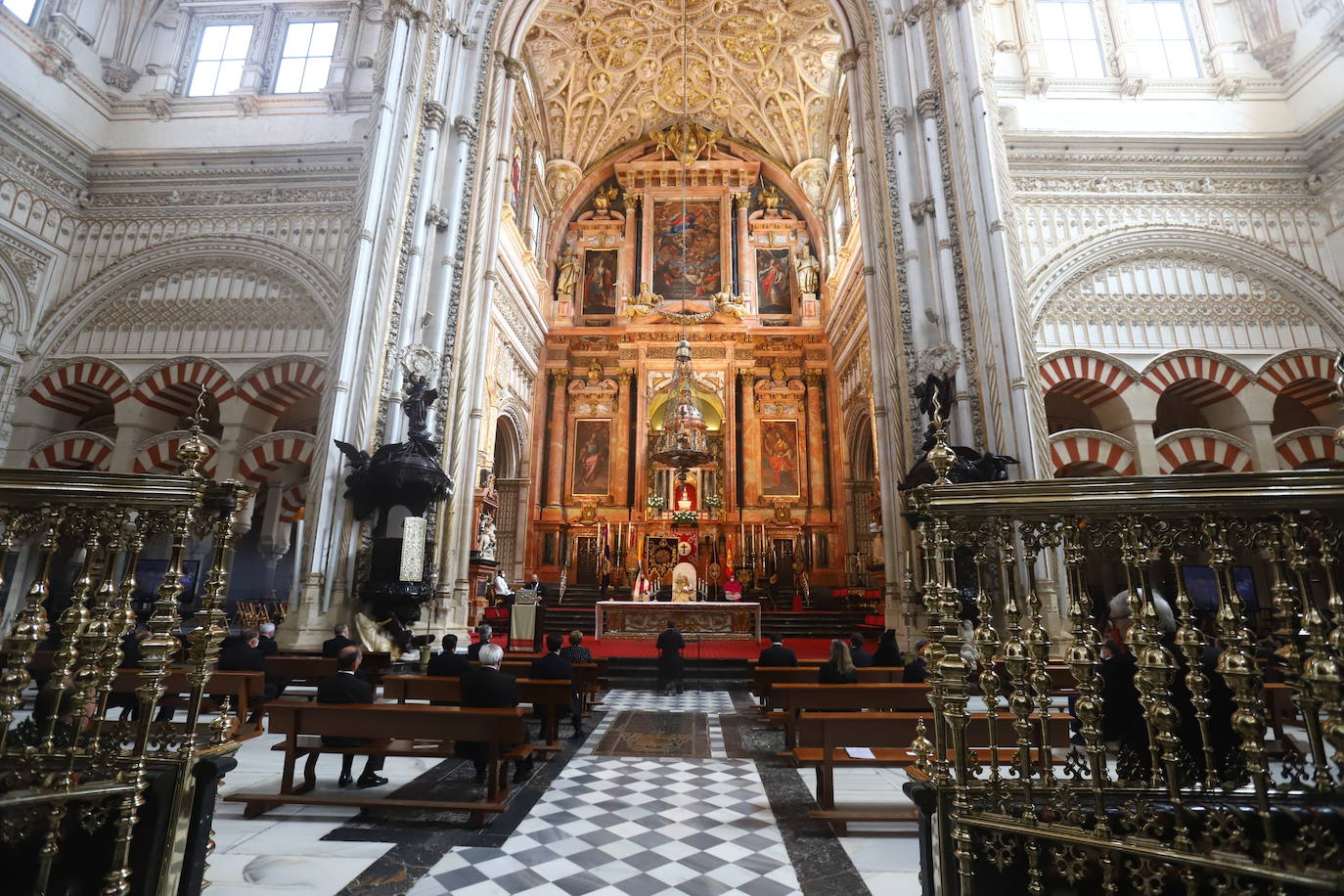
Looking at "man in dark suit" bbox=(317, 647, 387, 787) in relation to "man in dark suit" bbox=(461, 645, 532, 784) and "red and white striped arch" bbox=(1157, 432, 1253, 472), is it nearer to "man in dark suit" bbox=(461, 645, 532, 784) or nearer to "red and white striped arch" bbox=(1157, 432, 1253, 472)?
"man in dark suit" bbox=(461, 645, 532, 784)

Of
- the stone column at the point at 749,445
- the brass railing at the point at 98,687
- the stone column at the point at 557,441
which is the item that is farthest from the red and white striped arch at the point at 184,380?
the stone column at the point at 749,445

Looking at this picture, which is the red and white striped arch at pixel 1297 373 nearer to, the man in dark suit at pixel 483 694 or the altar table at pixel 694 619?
the altar table at pixel 694 619

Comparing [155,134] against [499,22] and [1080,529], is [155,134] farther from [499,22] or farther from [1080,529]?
[1080,529]

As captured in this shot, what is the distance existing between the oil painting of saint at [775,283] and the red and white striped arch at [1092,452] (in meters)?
11.8

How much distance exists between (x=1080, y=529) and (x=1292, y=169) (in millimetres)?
14458

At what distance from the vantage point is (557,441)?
20.1 metres

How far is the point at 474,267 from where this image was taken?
470 inches

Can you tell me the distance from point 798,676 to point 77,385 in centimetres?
1361

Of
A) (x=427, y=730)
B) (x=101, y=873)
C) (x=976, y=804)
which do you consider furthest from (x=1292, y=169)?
(x=101, y=873)

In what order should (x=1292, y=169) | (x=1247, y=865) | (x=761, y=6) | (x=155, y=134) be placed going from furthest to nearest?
(x=761, y=6)
(x=155, y=134)
(x=1292, y=169)
(x=1247, y=865)

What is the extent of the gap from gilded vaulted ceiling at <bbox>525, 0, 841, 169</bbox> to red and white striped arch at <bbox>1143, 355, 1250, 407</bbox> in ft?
38.1

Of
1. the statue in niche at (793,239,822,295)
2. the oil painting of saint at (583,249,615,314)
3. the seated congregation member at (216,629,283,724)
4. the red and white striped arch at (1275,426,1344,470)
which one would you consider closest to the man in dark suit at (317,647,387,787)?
the seated congregation member at (216,629,283,724)

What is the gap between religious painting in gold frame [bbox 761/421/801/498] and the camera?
1972 centimetres

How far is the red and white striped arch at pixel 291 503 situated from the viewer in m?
14.6
